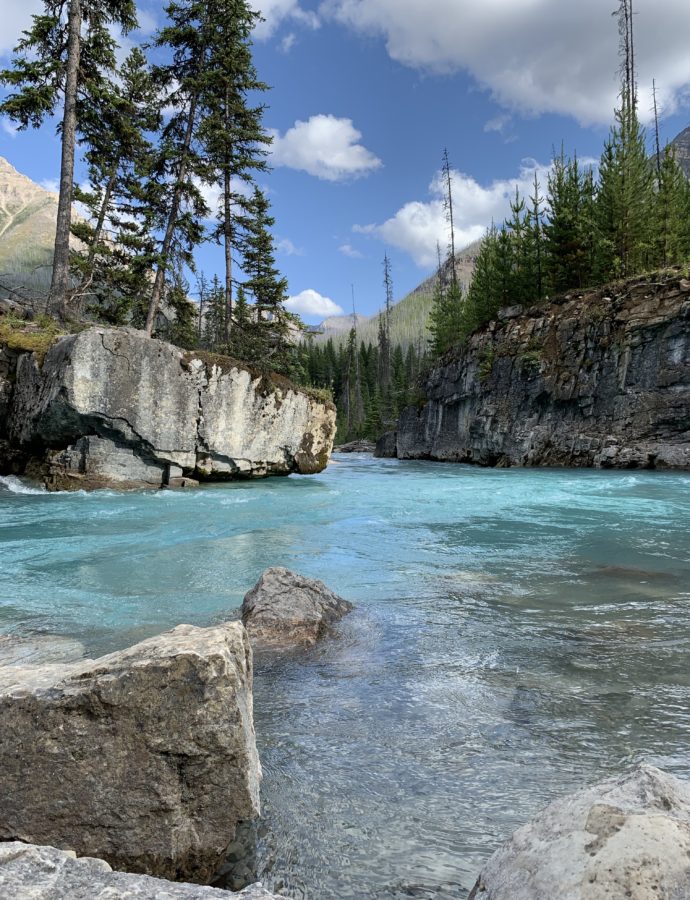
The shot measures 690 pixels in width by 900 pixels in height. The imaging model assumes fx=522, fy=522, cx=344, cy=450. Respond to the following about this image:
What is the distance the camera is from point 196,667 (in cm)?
249

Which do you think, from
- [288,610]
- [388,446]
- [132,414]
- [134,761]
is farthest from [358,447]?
[134,761]

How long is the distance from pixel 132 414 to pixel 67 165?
898 centimetres

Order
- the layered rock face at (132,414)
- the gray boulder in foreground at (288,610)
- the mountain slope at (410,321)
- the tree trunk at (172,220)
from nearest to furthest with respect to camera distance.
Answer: the gray boulder in foreground at (288,610), the layered rock face at (132,414), the tree trunk at (172,220), the mountain slope at (410,321)

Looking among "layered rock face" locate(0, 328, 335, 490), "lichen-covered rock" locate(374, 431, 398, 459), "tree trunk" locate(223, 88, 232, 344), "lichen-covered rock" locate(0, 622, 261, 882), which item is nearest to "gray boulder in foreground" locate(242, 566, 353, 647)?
"lichen-covered rock" locate(0, 622, 261, 882)

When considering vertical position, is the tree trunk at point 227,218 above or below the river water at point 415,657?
above

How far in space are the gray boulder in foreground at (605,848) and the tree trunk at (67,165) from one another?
64.4ft

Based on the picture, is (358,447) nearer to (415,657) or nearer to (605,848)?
(415,657)

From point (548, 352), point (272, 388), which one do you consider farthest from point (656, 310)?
point (272, 388)

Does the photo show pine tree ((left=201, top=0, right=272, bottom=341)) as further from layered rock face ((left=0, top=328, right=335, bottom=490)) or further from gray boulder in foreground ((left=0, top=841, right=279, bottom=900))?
gray boulder in foreground ((left=0, top=841, right=279, bottom=900))

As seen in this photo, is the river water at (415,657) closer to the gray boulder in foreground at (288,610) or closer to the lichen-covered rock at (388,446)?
the gray boulder in foreground at (288,610)

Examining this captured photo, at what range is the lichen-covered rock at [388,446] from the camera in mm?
53781

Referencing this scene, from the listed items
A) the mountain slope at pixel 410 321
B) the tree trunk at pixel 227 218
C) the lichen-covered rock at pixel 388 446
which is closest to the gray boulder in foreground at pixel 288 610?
the tree trunk at pixel 227 218

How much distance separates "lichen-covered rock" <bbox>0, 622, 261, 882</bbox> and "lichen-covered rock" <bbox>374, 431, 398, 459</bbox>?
5042cm

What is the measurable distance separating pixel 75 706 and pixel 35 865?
0.87 meters
